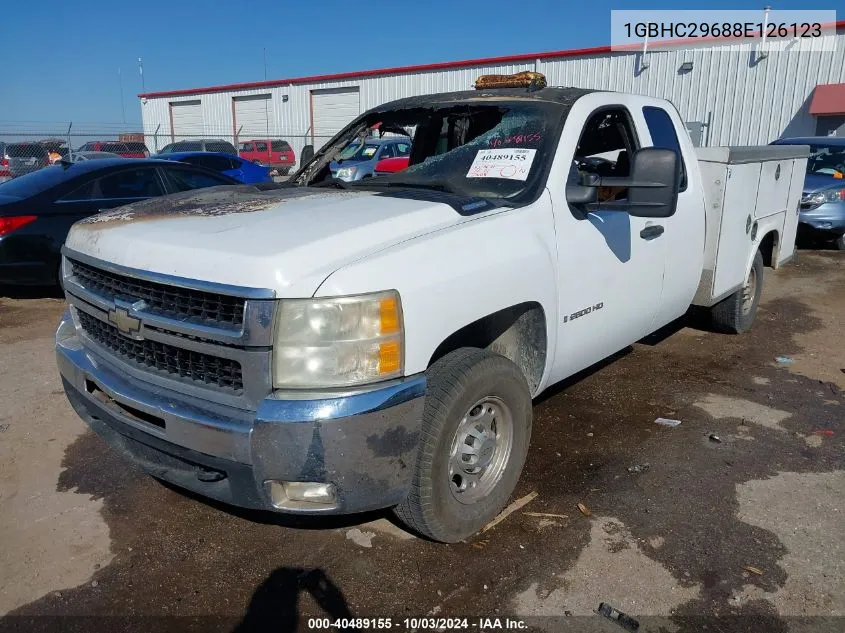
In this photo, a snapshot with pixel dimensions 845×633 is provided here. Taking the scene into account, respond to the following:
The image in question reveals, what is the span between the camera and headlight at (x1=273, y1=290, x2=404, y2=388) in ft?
7.61

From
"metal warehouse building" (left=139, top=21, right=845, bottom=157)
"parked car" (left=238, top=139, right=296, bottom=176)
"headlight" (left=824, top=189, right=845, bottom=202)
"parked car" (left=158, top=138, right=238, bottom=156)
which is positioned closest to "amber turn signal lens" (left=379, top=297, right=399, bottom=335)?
"headlight" (left=824, top=189, right=845, bottom=202)

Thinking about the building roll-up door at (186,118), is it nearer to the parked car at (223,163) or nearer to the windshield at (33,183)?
the parked car at (223,163)

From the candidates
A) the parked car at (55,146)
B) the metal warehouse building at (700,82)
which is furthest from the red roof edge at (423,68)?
the parked car at (55,146)

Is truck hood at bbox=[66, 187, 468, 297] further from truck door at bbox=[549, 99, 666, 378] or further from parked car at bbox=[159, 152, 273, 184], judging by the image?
parked car at bbox=[159, 152, 273, 184]

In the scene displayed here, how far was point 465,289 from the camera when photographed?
2.67 metres

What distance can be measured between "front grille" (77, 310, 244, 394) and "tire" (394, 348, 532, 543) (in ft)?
2.45

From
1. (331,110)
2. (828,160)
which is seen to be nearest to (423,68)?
(331,110)

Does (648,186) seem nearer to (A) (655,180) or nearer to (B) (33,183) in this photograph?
(A) (655,180)

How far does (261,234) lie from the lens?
262 cm

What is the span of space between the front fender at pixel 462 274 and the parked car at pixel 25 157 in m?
18.6

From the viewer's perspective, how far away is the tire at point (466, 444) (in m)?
2.64

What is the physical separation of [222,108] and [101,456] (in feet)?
123

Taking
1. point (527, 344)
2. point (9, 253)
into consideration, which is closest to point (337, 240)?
point (527, 344)

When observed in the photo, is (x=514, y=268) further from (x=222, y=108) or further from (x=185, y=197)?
(x=222, y=108)
